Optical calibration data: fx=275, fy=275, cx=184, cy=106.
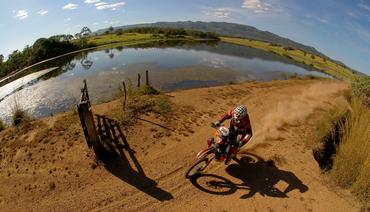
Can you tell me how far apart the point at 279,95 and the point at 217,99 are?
240 inches

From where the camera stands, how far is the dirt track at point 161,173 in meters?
9.05

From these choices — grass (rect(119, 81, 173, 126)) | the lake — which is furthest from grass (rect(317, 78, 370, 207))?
the lake

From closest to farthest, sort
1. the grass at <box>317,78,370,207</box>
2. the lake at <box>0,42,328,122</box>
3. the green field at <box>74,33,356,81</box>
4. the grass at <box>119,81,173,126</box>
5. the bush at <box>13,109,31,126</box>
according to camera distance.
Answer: the grass at <box>317,78,370,207</box> → the grass at <box>119,81,173,126</box> → the bush at <box>13,109,31,126</box> → the lake at <box>0,42,328,122</box> → the green field at <box>74,33,356,81</box>

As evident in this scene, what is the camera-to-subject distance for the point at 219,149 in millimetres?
10000

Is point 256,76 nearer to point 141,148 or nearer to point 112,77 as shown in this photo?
point 112,77

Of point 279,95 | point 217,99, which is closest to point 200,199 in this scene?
point 217,99

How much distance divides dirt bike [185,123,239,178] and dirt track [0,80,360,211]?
413 millimetres

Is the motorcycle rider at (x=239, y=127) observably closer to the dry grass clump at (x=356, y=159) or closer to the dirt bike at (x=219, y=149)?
the dirt bike at (x=219, y=149)

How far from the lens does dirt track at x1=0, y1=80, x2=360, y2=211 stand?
29.7 feet

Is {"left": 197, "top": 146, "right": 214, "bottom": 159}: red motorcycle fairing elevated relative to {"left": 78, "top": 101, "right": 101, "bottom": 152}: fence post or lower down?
lower down

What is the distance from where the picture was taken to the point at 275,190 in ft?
32.0

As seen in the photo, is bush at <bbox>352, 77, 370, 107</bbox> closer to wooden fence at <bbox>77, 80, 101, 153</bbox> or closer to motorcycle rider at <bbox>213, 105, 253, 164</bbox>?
motorcycle rider at <bbox>213, 105, 253, 164</bbox>

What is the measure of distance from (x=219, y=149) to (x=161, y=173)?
7.91 feet

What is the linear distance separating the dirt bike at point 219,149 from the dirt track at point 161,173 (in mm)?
413
